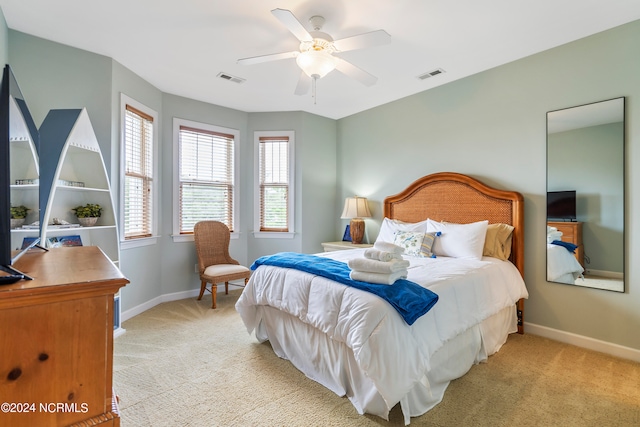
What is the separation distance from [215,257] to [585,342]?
4184 millimetres

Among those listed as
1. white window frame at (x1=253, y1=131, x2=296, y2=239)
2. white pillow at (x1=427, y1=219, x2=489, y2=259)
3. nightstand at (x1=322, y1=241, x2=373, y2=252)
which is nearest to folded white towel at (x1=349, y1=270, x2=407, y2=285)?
white pillow at (x1=427, y1=219, x2=489, y2=259)

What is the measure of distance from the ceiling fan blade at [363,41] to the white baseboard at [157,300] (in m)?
3.44

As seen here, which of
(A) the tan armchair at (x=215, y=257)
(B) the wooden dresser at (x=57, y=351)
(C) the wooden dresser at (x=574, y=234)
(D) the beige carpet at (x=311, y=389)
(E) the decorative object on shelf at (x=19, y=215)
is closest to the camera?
(B) the wooden dresser at (x=57, y=351)

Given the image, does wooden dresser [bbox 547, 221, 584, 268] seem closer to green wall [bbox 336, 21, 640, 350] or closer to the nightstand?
green wall [bbox 336, 21, 640, 350]

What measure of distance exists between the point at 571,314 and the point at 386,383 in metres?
2.30

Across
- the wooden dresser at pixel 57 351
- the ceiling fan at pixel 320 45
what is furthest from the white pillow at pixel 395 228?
the wooden dresser at pixel 57 351

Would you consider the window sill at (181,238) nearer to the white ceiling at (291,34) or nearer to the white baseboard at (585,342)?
the white ceiling at (291,34)

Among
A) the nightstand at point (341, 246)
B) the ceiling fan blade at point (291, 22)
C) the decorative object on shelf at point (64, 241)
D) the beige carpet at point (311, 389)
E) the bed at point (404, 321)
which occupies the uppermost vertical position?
the ceiling fan blade at point (291, 22)

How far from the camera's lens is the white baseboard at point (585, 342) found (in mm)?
2580

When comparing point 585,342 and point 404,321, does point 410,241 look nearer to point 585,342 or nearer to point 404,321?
point 404,321

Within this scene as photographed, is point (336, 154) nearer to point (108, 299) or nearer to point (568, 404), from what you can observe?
point (568, 404)

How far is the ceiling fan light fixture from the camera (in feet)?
7.82

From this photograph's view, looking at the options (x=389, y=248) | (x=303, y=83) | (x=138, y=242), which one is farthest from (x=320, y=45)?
(x=138, y=242)

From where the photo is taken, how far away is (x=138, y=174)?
376 centimetres
